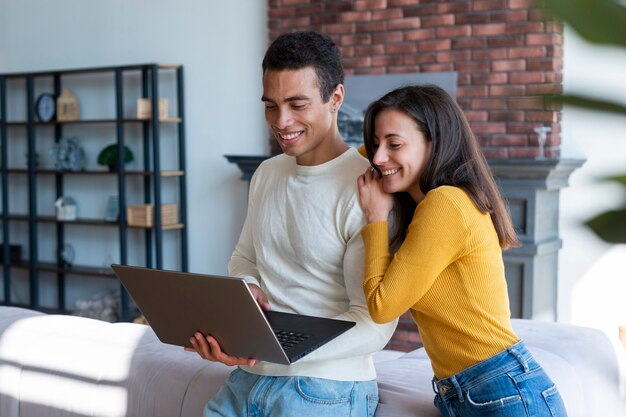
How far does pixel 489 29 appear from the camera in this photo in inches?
190

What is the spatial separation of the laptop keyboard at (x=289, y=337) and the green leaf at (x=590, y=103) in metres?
1.29

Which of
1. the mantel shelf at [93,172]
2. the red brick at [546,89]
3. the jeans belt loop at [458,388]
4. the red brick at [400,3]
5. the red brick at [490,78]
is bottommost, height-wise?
the jeans belt loop at [458,388]

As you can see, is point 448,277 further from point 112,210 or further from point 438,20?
point 112,210

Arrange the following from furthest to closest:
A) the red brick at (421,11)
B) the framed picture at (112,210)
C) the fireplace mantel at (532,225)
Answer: the framed picture at (112,210)
the red brick at (421,11)
the fireplace mantel at (532,225)

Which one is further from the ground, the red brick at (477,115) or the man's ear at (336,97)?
the man's ear at (336,97)

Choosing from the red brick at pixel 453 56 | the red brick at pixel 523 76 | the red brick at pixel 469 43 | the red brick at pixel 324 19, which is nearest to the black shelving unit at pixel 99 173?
the red brick at pixel 324 19

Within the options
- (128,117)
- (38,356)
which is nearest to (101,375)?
(38,356)

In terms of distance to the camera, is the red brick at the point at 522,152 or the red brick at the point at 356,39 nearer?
the red brick at the point at 522,152

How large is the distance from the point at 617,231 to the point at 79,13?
22.5 ft

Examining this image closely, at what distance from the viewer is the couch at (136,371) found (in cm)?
215

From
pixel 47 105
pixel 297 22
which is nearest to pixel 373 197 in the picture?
pixel 297 22

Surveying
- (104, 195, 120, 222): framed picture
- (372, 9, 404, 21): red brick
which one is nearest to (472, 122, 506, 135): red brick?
(372, 9, 404, 21): red brick

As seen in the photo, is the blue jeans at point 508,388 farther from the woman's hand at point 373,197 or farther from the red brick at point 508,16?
the red brick at point 508,16

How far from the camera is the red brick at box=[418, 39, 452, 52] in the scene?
4977 millimetres
